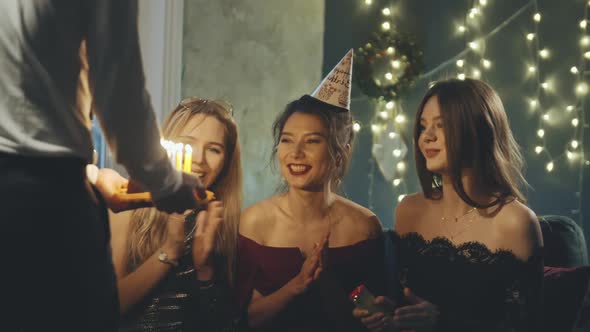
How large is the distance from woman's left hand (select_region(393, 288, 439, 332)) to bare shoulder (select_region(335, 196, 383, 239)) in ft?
0.96

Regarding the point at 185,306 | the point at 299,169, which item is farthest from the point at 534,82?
the point at 185,306

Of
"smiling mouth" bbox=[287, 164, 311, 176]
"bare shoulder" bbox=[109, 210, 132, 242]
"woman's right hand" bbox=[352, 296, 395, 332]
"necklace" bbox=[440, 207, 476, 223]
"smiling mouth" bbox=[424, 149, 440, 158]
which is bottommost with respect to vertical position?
"woman's right hand" bbox=[352, 296, 395, 332]

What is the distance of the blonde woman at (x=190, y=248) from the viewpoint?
198 centimetres

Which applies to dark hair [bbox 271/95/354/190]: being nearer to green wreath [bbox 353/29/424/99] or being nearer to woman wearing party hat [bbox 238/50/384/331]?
woman wearing party hat [bbox 238/50/384/331]

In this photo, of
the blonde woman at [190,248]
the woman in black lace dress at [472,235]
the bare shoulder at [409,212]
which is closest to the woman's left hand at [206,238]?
the blonde woman at [190,248]

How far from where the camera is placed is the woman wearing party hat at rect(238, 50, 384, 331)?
211 cm

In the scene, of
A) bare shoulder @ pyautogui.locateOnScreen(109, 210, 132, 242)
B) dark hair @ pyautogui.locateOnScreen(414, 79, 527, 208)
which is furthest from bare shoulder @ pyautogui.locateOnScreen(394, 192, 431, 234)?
bare shoulder @ pyautogui.locateOnScreen(109, 210, 132, 242)

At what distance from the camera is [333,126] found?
7.61 feet

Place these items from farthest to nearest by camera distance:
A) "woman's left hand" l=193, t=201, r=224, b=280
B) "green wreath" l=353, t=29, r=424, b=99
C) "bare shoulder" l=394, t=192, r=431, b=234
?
"green wreath" l=353, t=29, r=424, b=99 < "bare shoulder" l=394, t=192, r=431, b=234 < "woman's left hand" l=193, t=201, r=224, b=280

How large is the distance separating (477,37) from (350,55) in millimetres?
2237

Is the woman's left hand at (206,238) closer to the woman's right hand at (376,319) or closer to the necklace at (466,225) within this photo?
the woman's right hand at (376,319)

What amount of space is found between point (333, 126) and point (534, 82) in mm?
2409

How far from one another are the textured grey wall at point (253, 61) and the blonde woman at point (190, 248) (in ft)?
3.11

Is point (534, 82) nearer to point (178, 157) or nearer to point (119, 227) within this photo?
point (119, 227)
